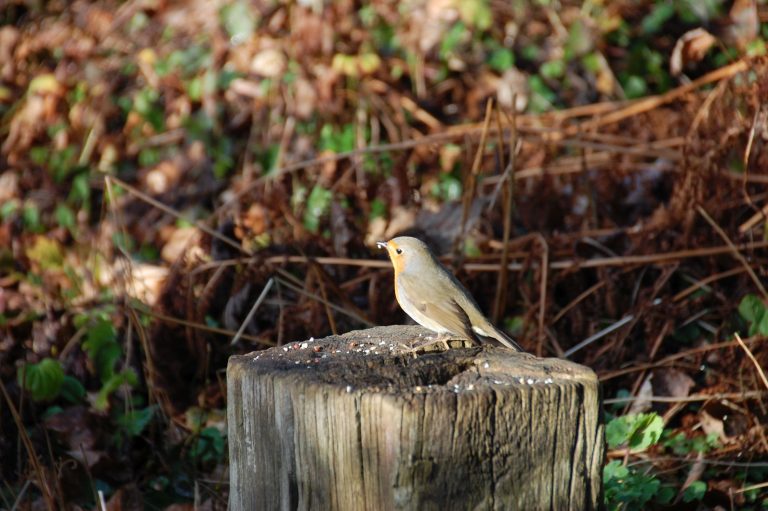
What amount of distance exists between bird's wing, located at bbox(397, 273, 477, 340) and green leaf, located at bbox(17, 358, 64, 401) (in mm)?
2384

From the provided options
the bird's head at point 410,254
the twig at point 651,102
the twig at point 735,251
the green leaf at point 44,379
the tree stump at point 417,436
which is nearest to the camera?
the tree stump at point 417,436

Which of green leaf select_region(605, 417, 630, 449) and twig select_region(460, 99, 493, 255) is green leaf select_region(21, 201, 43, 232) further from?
green leaf select_region(605, 417, 630, 449)

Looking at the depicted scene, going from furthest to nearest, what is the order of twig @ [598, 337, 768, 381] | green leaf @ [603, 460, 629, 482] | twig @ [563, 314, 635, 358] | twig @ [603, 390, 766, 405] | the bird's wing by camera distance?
twig @ [563, 314, 635, 358] → twig @ [598, 337, 768, 381] → twig @ [603, 390, 766, 405] → green leaf @ [603, 460, 629, 482] → the bird's wing

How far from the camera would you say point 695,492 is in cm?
349

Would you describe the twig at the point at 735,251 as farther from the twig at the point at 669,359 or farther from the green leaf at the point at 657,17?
the green leaf at the point at 657,17

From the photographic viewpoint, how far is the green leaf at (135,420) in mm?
4531

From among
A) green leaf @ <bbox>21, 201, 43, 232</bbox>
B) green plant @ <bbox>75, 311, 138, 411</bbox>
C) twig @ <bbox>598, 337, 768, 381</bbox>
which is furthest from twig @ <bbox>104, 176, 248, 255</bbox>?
green leaf @ <bbox>21, 201, 43, 232</bbox>

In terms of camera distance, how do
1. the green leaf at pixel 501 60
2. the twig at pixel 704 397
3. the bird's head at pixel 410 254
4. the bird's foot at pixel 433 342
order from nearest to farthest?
the bird's foot at pixel 433 342
the bird's head at pixel 410 254
the twig at pixel 704 397
the green leaf at pixel 501 60

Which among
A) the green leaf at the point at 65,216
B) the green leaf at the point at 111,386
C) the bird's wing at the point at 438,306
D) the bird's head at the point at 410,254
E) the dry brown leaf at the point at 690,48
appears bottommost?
the green leaf at the point at 111,386

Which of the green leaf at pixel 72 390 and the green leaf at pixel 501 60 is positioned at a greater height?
the green leaf at pixel 501 60

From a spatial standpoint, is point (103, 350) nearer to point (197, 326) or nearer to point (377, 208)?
point (197, 326)

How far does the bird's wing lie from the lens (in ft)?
9.23

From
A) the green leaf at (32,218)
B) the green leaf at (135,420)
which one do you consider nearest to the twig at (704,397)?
the green leaf at (135,420)

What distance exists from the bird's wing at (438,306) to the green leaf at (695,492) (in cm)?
123
